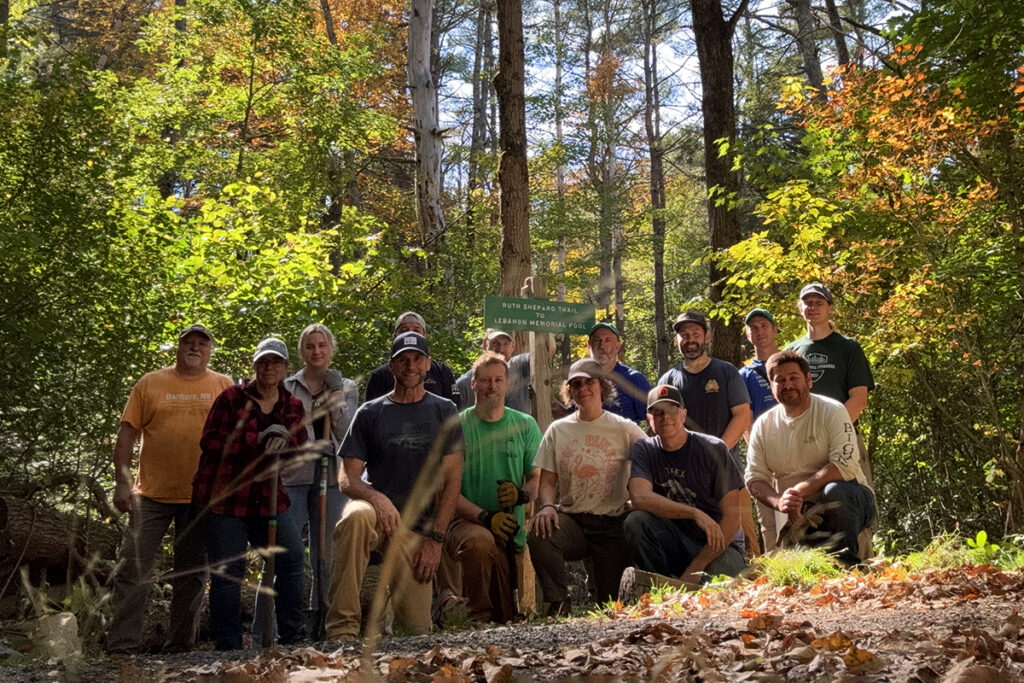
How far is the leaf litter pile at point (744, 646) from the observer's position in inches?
130

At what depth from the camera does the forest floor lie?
3.32 metres

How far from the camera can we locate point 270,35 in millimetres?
15258

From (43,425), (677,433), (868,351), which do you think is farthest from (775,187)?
(43,425)

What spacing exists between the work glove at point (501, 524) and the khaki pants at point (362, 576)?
0.62m

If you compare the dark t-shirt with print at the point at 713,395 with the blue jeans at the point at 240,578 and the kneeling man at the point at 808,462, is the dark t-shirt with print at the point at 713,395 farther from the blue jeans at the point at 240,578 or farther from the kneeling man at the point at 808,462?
the blue jeans at the point at 240,578

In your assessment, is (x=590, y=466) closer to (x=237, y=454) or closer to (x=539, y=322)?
(x=539, y=322)

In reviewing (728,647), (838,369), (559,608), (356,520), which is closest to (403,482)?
(356,520)

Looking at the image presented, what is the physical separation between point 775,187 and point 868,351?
7.21 ft

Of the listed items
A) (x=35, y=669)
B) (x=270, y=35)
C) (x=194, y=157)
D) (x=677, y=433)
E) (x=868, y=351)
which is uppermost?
(x=270, y=35)

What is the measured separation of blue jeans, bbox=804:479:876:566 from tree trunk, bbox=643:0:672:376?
20.1 m

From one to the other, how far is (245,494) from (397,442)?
0.95 meters

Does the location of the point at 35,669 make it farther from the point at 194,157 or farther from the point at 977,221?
the point at 194,157

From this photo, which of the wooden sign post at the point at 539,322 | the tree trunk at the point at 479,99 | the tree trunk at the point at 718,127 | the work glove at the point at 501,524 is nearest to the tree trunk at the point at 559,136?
the tree trunk at the point at 479,99

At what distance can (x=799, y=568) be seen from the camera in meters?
5.98
